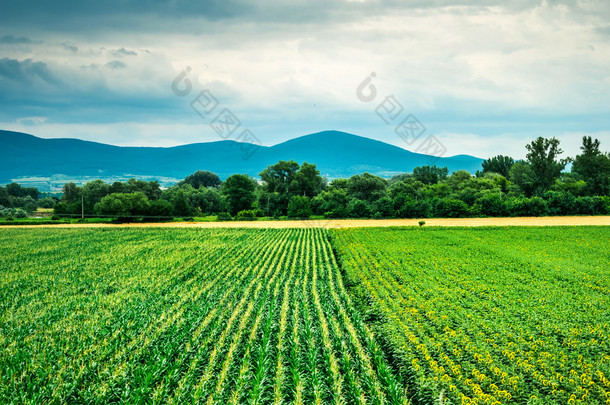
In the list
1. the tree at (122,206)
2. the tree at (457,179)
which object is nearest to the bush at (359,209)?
the tree at (122,206)

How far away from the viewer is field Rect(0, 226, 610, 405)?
861 cm

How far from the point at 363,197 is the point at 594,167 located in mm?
48969

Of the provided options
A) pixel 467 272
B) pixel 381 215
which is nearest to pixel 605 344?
pixel 467 272

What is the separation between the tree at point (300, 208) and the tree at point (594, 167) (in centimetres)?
5860

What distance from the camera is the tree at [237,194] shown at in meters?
69.6

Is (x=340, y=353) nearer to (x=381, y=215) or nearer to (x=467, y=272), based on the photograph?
(x=467, y=272)

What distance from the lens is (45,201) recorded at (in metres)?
99.3

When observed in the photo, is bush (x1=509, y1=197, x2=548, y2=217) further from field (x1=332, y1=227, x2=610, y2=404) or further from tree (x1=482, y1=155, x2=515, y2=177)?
tree (x1=482, y1=155, x2=515, y2=177)

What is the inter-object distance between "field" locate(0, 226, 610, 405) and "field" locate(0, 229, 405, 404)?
0.06 meters

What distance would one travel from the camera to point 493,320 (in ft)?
40.4

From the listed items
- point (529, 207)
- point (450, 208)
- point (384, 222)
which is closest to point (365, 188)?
point (384, 222)

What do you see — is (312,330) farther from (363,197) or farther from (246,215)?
(363,197)

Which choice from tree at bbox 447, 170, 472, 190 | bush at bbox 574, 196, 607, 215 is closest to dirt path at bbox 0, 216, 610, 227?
bush at bbox 574, 196, 607, 215

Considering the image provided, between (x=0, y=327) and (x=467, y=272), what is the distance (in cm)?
2302
